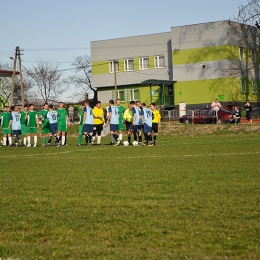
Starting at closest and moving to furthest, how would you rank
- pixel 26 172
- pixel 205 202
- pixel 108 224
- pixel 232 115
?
1. pixel 108 224
2. pixel 205 202
3. pixel 26 172
4. pixel 232 115

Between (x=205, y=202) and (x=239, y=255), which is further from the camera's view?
(x=205, y=202)

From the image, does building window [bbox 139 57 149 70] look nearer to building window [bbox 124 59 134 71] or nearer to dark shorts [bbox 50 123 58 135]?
building window [bbox 124 59 134 71]

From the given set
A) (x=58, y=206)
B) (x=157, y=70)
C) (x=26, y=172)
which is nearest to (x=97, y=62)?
(x=157, y=70)

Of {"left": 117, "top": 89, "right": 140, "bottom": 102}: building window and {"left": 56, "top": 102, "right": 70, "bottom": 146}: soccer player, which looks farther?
{"left": 117, "top": 89, "right": 140, "bottom": 102}: building window

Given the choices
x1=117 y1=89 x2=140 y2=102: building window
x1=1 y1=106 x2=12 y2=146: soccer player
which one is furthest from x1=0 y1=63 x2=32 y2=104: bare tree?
x1=1 y1=106 x2=12 y2=146: soccer player

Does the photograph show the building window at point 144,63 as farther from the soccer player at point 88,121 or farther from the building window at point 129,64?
the soccer player at point 88,121

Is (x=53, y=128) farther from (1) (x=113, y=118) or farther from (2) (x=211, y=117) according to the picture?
(2) (x=211, y=117)

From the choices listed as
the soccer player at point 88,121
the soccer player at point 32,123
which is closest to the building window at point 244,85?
the soccer player at point 32,123

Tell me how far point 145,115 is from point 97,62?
52.7 metres

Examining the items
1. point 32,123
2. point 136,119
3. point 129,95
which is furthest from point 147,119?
point 129,95

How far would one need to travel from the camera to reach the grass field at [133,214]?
667 cm

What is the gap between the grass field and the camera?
667 centimetres

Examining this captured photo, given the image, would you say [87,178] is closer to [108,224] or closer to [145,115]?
[108,224]

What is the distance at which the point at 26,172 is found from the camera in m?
15.8
